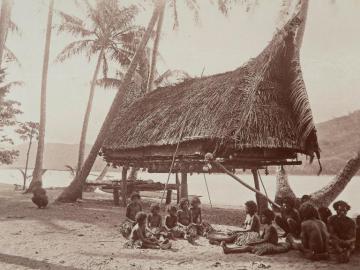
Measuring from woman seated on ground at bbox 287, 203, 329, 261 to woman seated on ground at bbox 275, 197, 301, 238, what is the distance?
32.8 inches

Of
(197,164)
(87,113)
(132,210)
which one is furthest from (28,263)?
(87,113)

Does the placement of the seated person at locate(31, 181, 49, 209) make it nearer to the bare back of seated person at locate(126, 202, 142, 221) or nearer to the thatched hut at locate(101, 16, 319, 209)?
the thatched hut at locate(101, 16, 319, 209)

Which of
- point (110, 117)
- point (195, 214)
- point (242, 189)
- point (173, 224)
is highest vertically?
point (110, 117)

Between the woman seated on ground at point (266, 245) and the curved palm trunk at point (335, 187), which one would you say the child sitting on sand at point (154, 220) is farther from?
the curved palm trunk at point (335, 187)

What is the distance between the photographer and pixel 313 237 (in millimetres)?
6766

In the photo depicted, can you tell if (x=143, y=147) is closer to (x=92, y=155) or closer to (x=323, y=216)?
(x=92, y=155)

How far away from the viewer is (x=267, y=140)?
1009 cm

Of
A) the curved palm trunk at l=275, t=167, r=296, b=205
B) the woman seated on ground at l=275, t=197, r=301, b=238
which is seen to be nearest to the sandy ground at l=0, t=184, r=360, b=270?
the woman seated on ground at l=275, t=197, r=301, b=238

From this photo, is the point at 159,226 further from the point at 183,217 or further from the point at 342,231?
the point at 342,231

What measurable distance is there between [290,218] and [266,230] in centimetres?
66

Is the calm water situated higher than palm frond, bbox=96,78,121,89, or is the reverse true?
palm frond, bbox=96,78,121,89

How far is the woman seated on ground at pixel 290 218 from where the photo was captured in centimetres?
788

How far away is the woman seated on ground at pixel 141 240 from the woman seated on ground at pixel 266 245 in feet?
4.34

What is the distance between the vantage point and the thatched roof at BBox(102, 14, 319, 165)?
33.4 feet
